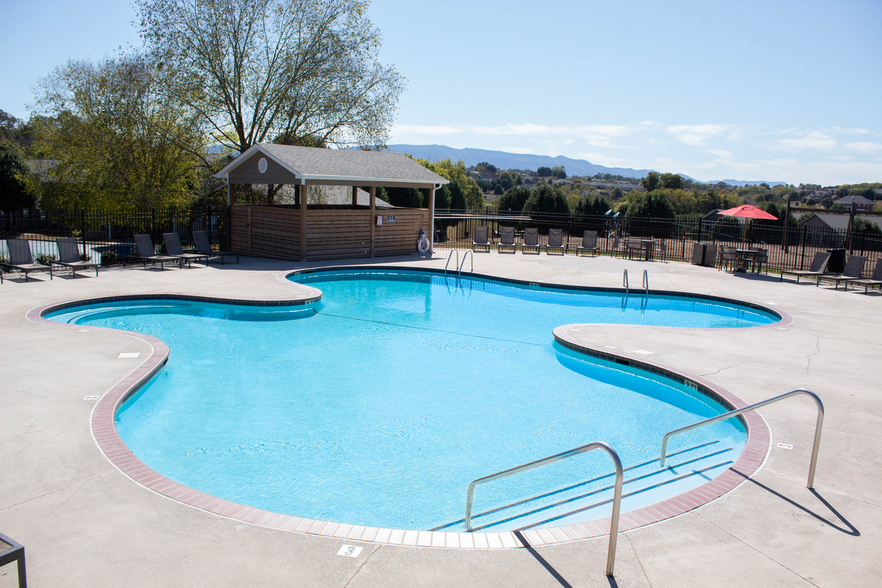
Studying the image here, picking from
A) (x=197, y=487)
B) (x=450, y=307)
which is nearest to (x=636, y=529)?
(x=197, y=487)

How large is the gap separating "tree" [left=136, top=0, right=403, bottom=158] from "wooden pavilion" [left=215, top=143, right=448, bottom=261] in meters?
7.47

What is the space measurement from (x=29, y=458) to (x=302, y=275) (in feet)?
39.7

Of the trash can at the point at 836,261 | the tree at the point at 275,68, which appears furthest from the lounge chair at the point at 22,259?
the trash can at the point at 836,261

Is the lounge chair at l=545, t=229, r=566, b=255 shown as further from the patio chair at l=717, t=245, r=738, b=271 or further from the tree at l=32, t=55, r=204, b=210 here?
the tree at l=32, t=55, r=204, b=210

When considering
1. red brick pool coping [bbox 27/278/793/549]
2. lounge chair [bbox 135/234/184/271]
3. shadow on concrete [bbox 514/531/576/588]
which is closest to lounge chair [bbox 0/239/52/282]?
lounge chair [bbox 135/234/184/271]

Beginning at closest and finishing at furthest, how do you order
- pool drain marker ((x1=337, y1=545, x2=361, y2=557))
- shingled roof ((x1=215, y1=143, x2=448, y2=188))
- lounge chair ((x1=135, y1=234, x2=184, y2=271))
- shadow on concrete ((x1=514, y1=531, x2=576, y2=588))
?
shadow on concrete ((x1=514, y1=531, x2=576, y2=588)) → pool drain marker ((x1=337, y1=545, x2=361, y2=557)) → lounge chair ((x1=135, y1=234, x2=184, y2=271)) → shingled roof ((x1=215, y1=143, x2=448, y2=188))

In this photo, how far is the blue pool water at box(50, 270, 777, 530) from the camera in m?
5.54

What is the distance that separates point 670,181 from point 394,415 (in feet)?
290

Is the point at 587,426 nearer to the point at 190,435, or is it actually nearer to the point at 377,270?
the point at 190,435

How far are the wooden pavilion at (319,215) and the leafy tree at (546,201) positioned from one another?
20.1 meters

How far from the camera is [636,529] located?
4078 mm

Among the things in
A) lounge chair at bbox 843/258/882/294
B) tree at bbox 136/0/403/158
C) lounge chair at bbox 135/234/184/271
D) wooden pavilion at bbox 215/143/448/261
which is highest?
tree at bbox 136/0/403/158

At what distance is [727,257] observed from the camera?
64.0ft

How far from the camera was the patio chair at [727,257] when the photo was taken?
1905 centimetres
